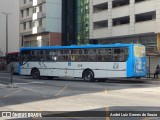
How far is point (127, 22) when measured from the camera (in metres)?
56.2

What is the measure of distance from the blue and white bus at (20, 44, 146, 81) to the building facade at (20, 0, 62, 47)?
99.4 ft

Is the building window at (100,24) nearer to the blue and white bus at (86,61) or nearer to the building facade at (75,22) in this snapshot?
the building facade at (75,22)

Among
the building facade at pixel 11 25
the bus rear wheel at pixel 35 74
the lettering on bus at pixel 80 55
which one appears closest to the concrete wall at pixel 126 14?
the lettering on bus at pixel 80 55

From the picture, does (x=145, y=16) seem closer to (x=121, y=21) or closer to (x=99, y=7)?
(x=121, y=21)

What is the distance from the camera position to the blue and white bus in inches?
1216

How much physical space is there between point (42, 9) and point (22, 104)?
56072 millimetres

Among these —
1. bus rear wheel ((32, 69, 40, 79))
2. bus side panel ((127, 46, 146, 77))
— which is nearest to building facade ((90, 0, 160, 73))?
bus side panel ((127, 46, 146, 77))

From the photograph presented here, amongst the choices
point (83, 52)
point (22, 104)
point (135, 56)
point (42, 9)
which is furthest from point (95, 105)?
point (42, 9)

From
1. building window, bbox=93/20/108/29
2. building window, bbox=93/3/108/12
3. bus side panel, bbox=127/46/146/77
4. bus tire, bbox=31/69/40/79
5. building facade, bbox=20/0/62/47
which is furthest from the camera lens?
building facade, bbox=20/0/62/47

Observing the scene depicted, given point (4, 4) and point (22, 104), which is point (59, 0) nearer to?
point (4, 4)

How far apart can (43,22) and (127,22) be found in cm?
1911

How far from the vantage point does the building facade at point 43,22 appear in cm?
6900

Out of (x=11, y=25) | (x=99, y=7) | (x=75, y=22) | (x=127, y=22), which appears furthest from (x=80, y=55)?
(x=11, y=25)

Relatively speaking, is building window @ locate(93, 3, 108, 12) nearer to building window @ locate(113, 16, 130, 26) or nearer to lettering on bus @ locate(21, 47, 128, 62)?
building window @ locate(113, 16, 130, 26)
